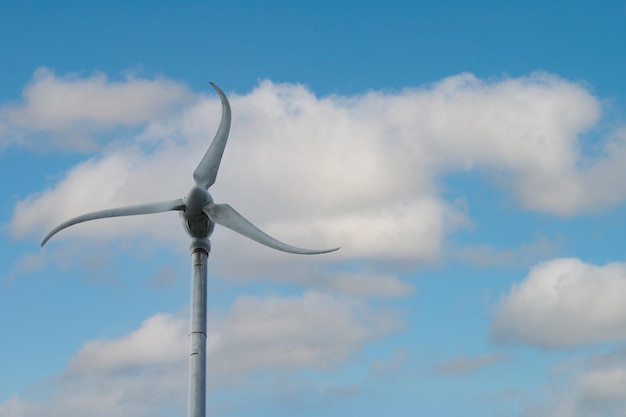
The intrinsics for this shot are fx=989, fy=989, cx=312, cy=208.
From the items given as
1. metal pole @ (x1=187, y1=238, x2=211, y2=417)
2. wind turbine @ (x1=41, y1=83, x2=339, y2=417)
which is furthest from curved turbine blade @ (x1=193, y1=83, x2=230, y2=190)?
metal pole @ (x1=187, y1=238, x2=211, y2=417)

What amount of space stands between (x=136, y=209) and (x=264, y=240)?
635 cm

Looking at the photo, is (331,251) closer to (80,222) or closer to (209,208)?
(209,208)

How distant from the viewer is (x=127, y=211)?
44.5 meters

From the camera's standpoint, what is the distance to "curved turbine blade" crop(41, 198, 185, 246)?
43009 millimetres

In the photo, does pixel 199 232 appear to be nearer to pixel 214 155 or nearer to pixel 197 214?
pixel 197 214

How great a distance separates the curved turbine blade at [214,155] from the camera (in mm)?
44375

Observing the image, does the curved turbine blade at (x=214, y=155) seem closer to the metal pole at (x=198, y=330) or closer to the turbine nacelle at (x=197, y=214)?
the turbine nacelle at (x=197, y=214)

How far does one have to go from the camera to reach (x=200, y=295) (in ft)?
140

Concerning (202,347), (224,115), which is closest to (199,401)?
(202,347)

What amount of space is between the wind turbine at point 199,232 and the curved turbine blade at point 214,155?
5cm

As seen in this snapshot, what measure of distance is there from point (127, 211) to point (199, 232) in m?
3.67

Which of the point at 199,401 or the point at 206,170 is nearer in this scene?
the point at 199,401

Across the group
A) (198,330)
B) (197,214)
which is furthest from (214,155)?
(198,330)

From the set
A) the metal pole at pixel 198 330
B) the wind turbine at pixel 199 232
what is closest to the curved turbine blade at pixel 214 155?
the wind turbine at pixel 199 232
